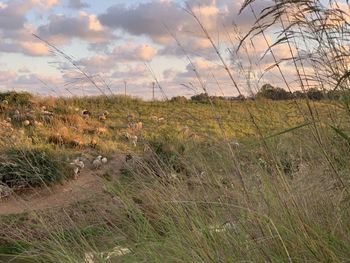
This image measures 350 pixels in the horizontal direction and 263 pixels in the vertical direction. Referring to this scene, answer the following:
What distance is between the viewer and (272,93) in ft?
12.0

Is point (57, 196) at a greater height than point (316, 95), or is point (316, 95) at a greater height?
point (316, 95)

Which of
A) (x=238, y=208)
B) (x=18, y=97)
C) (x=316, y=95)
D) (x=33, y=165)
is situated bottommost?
(x=33, y=165)

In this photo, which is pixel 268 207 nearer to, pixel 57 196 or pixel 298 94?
pixel 298 94

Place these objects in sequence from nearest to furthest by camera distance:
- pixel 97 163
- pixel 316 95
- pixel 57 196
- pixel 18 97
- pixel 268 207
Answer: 1. pixel 268 207
2. pixel 316 95
3. pixel 57 196
4. pixel 97 163
5. pixel 18 97

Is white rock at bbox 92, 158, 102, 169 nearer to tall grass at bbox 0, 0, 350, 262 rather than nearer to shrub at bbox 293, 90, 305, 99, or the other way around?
tall grass at bbox 0, 0, 350, 262

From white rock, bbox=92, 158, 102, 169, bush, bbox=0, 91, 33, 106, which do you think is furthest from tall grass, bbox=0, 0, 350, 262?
bush, bbox=0, 91, 33, 106

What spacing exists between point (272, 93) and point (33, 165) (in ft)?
13.6

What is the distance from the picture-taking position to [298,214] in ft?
7.85

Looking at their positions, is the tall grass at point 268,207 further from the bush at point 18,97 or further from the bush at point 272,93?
the bush at point 18,97

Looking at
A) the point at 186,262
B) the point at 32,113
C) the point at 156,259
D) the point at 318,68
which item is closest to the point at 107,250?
the point at 156,259

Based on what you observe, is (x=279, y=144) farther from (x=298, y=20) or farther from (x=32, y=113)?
(x=32, y=113)

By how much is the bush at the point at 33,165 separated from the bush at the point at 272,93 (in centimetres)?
382

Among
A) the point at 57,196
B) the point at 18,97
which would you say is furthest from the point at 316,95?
the point at 18,97

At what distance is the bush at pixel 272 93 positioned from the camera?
3529 millimetres
